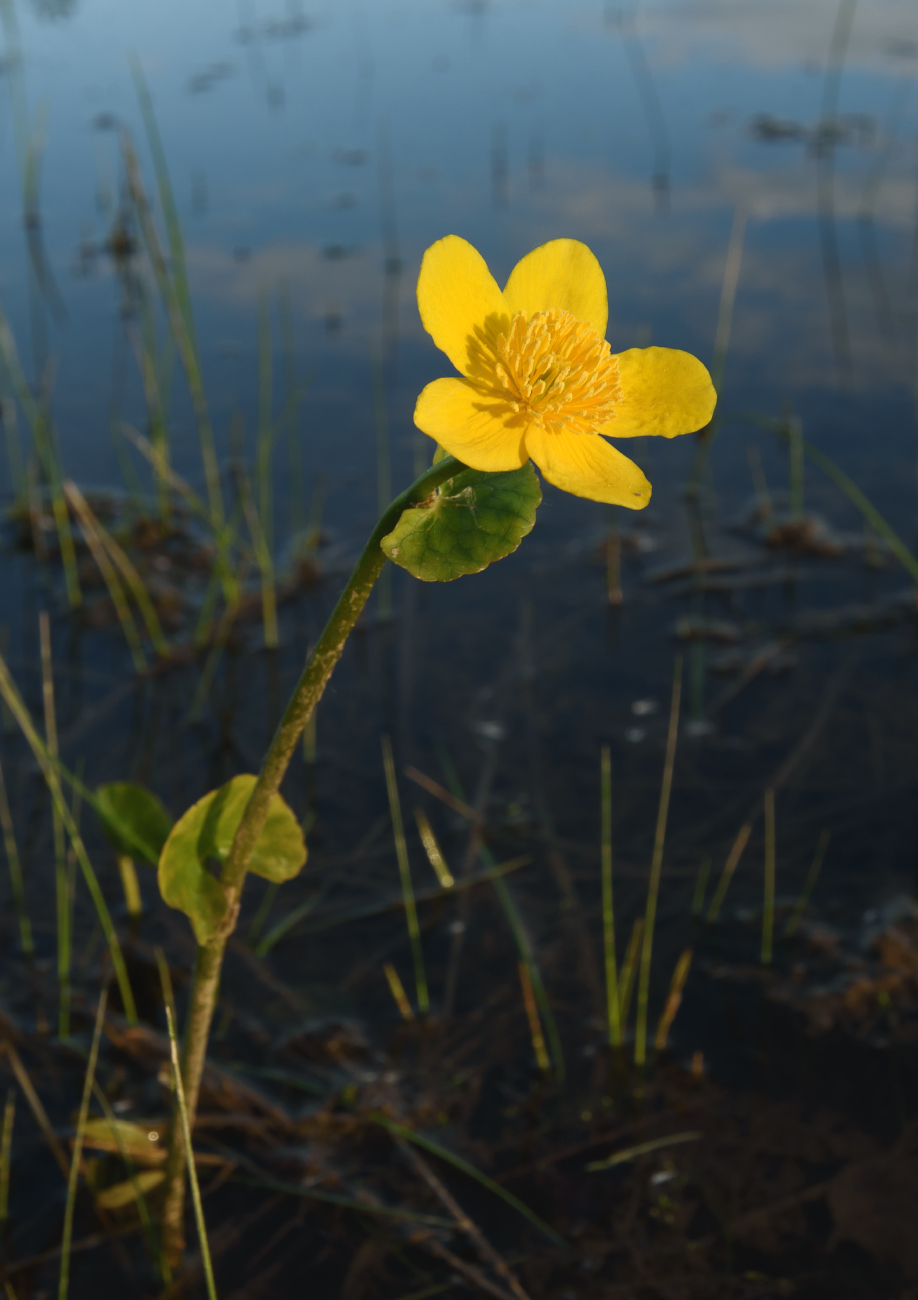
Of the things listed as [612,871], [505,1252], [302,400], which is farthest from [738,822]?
[302,400]

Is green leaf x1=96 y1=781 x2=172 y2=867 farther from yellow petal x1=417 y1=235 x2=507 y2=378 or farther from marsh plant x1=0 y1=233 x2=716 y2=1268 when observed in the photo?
yellow petal x1=417 y1=235 x2=507 y2=378

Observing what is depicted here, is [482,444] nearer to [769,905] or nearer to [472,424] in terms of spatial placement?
[472,424]

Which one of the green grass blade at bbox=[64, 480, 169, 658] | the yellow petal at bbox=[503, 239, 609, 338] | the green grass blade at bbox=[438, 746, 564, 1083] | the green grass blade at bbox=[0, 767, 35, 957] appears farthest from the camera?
the green grass blade at bbox=[64, 480, 169, 658]

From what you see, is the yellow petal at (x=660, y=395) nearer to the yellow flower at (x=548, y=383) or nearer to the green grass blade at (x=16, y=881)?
the yellow flower at (x=548, y=383)

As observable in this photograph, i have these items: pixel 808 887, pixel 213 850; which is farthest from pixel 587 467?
pixel 808 887

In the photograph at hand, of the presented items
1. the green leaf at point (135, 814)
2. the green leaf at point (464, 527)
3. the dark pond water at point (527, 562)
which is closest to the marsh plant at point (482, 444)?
the green leaf at point (464, 527)

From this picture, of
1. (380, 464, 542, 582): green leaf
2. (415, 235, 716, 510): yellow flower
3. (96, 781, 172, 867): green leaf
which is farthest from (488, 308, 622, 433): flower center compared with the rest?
(96, 781, 172, 867): green leaf
